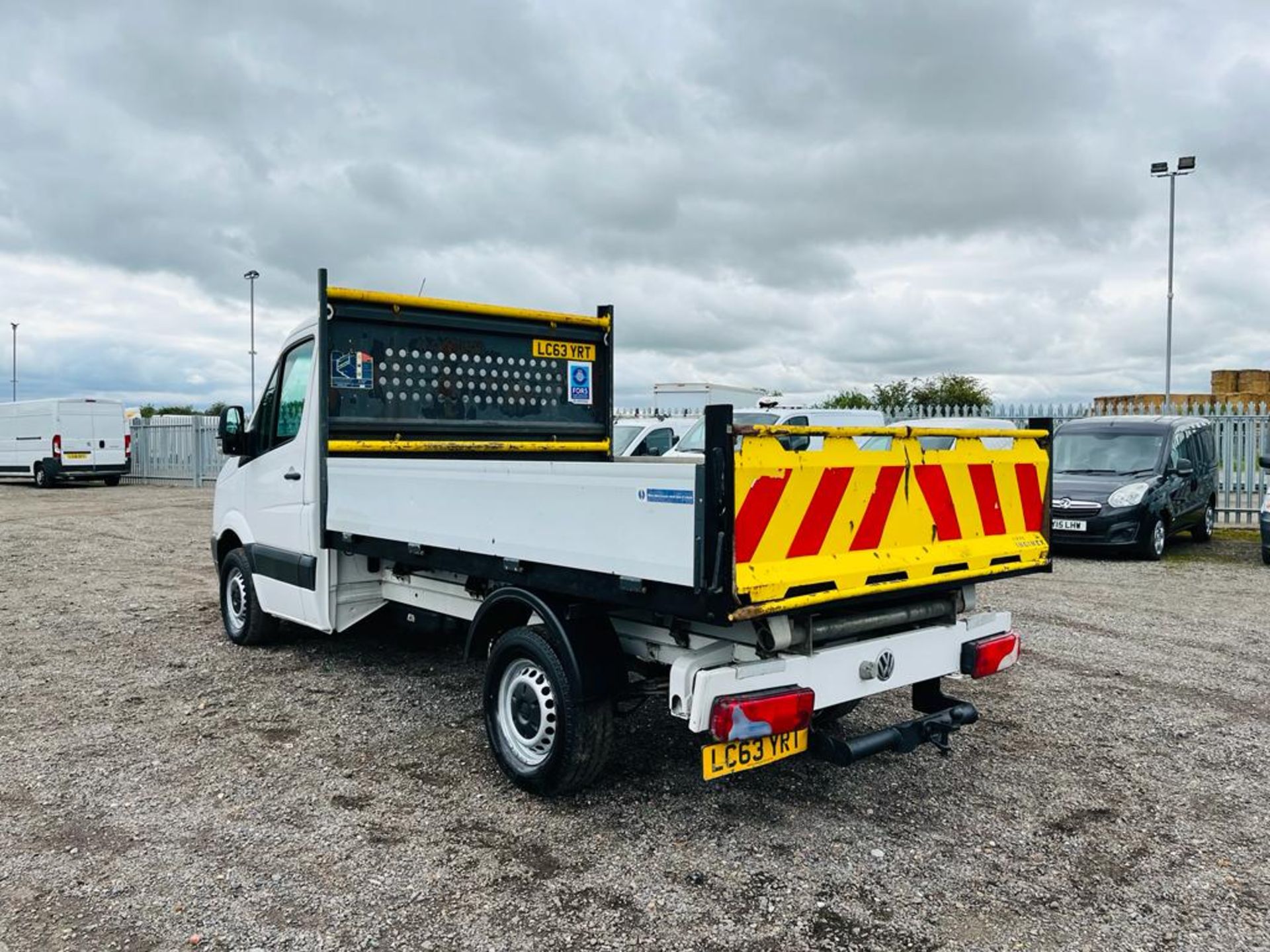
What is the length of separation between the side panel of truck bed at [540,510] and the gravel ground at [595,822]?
1.01 m

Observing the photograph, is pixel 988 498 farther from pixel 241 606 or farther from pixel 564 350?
pixel 241 606

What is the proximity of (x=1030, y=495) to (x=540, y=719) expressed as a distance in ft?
8.00

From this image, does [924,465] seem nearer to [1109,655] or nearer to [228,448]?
[1109,655]

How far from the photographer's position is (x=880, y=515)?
3.78 metres

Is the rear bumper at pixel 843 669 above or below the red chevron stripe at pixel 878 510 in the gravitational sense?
below

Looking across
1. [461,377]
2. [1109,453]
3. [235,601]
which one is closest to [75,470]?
[235,601]

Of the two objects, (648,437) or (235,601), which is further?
(648,437)

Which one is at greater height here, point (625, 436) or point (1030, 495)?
point (625, 436)

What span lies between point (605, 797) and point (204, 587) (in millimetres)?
7012

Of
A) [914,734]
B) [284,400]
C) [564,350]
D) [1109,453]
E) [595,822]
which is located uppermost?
[564,350]

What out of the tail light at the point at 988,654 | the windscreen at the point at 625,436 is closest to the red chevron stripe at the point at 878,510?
the tail light at the point at 988,654

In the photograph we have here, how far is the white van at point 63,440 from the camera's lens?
79.5 ft

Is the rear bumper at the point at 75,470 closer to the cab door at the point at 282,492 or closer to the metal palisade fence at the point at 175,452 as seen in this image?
the metal palisade fence at the point at 175,452

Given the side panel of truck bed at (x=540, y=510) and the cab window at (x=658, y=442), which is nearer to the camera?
the side panel of truck bed at (x=540, y=510)
